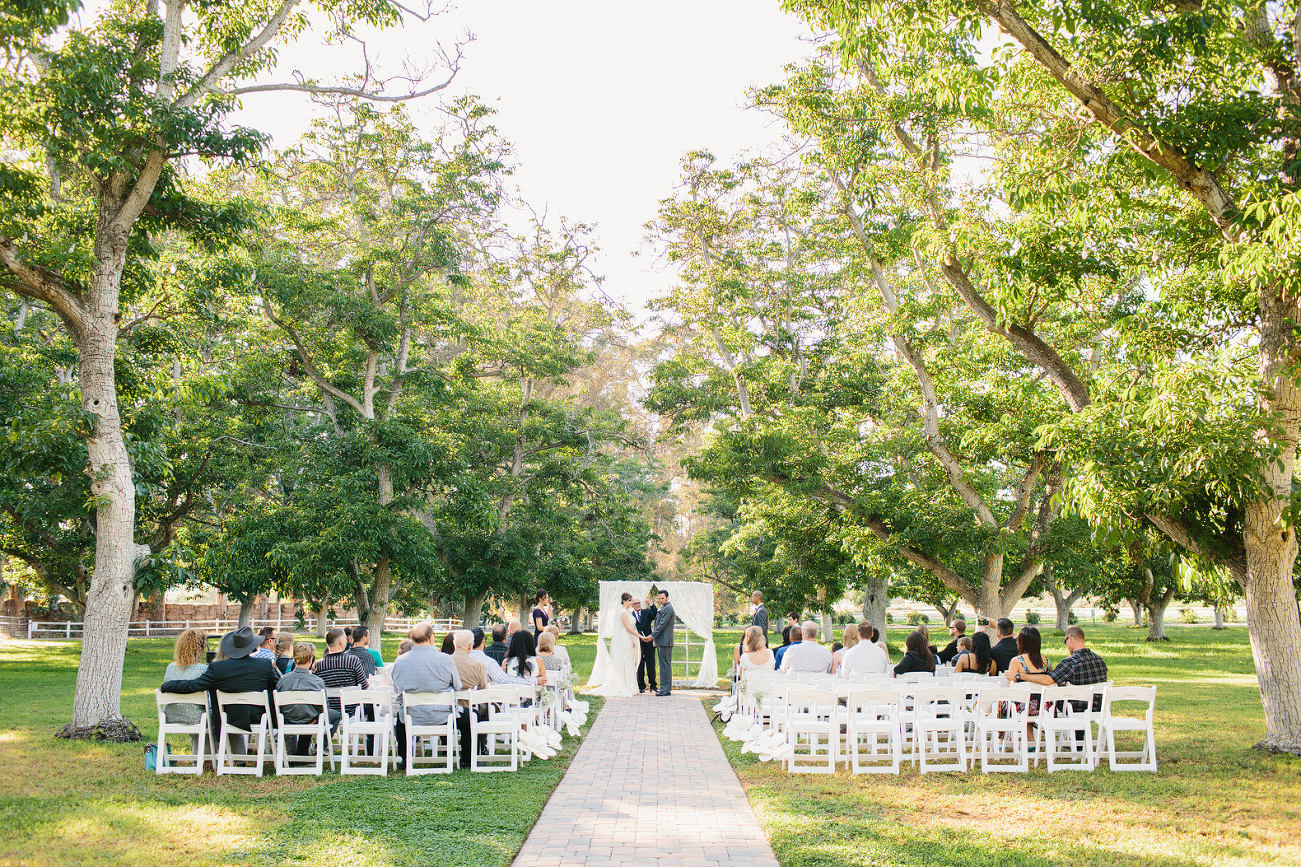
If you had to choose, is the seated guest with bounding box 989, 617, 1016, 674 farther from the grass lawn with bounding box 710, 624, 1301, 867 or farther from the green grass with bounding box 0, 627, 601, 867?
the green grass with bounding box 0, 627, 601, 867

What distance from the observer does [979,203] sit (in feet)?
44.4

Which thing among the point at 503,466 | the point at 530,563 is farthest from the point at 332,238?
the point at 530,563

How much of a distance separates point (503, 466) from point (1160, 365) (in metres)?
22.8

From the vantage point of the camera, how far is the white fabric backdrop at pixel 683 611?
17.5 meters

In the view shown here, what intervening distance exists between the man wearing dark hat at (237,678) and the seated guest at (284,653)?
3.78ft

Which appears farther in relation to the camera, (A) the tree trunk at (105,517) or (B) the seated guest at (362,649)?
(A) the tree trunk at (105,517)

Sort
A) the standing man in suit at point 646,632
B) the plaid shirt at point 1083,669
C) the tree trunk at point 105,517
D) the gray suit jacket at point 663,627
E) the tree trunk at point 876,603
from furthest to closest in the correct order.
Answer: the tree trunk at point 876,603, the standing man in suit at point 646,632, the gray suit jacket at point 663,627, the tree trunk at point 105,517, the plaid shirt at point 1083,669

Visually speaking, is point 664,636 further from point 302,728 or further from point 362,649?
point 302,728

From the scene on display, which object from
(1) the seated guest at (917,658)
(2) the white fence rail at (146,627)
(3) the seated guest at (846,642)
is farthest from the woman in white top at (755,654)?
(2) the white fence rail at (146,627)

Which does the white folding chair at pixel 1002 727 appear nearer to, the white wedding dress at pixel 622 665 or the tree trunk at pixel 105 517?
the white wedding dress at pixel 622 665

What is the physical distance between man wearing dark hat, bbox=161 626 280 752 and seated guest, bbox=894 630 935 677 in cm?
668

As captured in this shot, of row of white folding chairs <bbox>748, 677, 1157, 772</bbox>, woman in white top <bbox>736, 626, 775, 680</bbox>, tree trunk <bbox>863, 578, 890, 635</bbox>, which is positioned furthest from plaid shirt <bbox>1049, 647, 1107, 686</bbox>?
tree trunk <bbox>863, 578, 890, 635</bbox>

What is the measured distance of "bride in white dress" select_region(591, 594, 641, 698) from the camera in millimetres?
16578

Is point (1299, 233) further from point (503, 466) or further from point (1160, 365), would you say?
point (503, 466)
